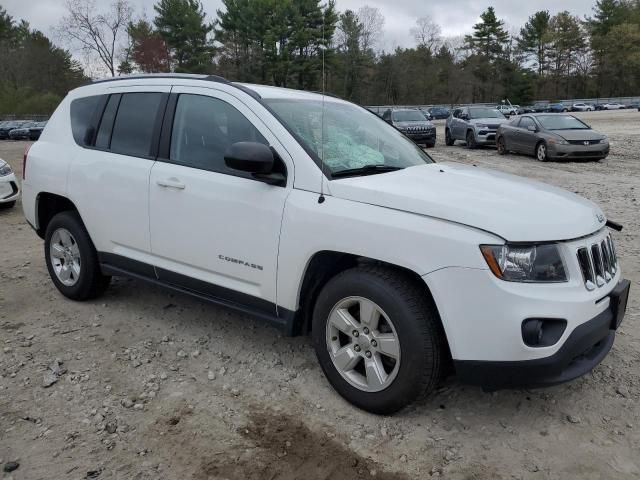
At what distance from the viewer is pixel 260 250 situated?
3350 millimetres

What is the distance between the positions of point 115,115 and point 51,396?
2189 millimetres

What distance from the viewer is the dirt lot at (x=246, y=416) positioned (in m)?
2.72

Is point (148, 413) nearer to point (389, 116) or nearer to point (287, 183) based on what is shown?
point (287, 183)

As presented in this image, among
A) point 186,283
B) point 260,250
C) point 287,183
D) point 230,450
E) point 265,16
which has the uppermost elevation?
point 265,16

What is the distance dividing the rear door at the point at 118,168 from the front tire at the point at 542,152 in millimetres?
14159

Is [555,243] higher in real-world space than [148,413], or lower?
higher

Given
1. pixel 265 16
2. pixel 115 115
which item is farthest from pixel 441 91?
pixel 115 115

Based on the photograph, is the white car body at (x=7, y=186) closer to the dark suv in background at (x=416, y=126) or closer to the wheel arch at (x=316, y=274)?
the wheel arch at (x=316, y=274)

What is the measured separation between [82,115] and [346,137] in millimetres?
2391

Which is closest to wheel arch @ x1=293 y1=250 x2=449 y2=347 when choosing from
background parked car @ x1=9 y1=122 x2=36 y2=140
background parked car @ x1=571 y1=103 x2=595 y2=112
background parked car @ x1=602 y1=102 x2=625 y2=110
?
background parked car @ x1=9 y1=122 x2=36 y2=140

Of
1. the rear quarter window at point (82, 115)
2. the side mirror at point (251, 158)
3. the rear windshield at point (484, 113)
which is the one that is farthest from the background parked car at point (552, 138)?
the side mirror at point (251, 158)

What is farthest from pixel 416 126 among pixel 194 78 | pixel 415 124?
pixel 194 78

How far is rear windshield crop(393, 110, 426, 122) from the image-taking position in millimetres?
21672

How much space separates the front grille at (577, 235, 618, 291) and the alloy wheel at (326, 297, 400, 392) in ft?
3.36
